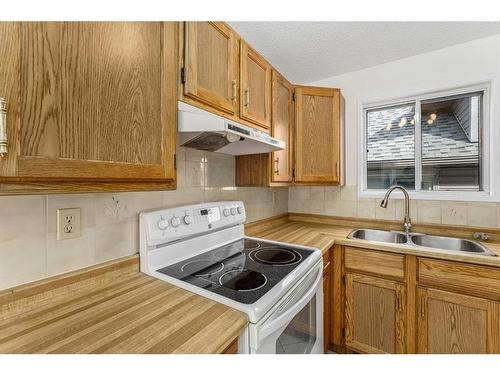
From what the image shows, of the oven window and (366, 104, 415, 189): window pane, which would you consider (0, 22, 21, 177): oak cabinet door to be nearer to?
the oven window

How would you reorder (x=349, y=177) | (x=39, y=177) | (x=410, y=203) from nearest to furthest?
1. (x=39, y=177)
2. (x=410, y=203)
3. (x=349, y=177)

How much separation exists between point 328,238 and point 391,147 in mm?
1067

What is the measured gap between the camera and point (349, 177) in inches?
86.0

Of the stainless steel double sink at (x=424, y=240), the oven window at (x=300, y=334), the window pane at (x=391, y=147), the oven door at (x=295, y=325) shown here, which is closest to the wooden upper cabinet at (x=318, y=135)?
the window pane at (x=391, y=147)

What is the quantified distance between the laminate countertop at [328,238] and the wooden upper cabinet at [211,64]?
39.6 inches

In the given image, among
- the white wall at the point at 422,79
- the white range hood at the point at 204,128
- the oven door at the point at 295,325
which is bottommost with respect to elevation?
the oven door at the point at 295,325

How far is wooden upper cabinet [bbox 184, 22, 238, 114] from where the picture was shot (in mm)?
922

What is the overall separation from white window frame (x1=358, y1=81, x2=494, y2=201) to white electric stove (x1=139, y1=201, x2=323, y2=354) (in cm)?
113

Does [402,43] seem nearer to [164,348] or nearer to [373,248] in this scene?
[373,248]

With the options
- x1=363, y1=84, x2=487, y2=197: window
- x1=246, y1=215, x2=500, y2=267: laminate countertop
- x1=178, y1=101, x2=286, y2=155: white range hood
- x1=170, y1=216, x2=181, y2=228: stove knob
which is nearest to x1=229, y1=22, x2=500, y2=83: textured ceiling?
x1=363, y1=84, x2=487, y2=197: window

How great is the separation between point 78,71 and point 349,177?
2.10 meters

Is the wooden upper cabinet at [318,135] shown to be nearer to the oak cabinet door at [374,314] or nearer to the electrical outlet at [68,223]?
the oak cabinet door at [374,314]

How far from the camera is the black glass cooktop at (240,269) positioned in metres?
0.91
